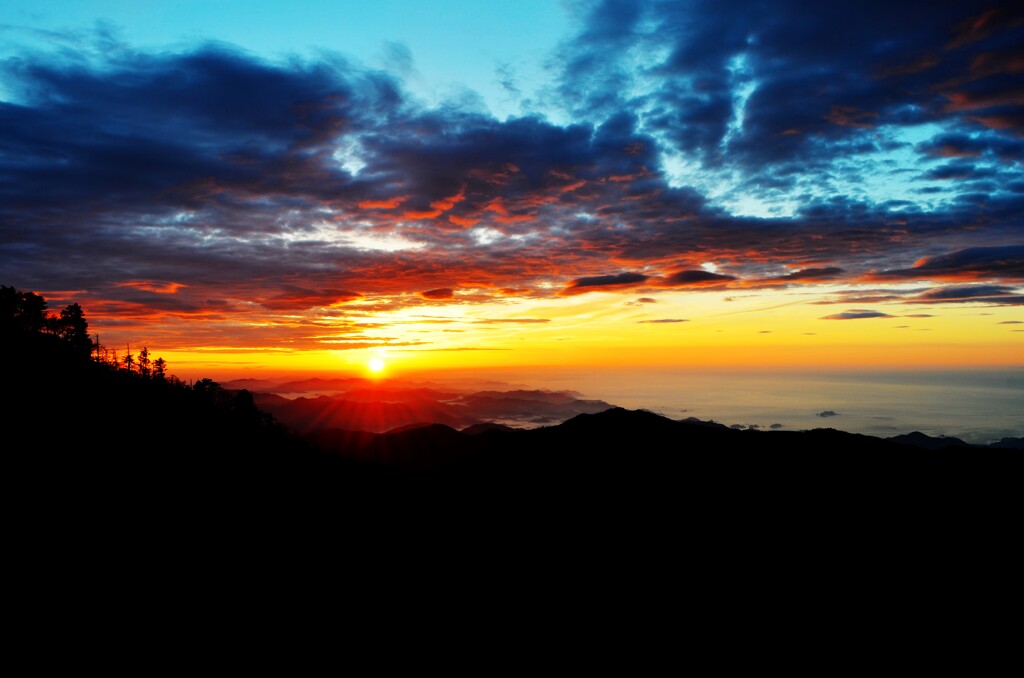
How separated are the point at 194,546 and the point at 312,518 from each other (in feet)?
40.6

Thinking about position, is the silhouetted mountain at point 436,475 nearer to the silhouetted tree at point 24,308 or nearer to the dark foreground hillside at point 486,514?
the dark foreground hillside at point 486,514

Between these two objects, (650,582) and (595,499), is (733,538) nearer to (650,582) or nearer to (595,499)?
(650,582)

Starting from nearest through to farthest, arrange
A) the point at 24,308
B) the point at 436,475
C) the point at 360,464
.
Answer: the point at 24,308
the point at 360,464
the point at 436,475

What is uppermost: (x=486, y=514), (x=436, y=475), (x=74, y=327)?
(x=74, y=327)

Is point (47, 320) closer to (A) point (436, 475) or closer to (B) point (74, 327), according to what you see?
(B) point (74, 327)

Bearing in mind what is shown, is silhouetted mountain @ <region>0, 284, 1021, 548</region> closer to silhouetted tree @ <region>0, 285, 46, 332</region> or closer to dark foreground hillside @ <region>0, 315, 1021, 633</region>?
dark foreground hillside @ <region>0, 315, 1021, 633</region>

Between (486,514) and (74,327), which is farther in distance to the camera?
(74,327)

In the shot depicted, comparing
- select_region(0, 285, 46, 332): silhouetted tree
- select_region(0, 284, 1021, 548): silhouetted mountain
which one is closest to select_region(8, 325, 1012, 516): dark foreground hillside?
select_region(0, 284, 1021, 548): silhouetted mountain

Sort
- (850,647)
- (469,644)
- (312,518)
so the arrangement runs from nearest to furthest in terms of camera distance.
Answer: (469,644), (312,518), (850,647)

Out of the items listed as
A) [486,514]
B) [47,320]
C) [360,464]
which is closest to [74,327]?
[47,320]

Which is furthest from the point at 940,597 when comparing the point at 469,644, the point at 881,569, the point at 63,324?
the point at 63,324

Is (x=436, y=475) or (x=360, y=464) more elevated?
(x=360, y=464)

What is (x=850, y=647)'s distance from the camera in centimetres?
4172

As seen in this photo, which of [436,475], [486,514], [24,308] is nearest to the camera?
[486,514]
